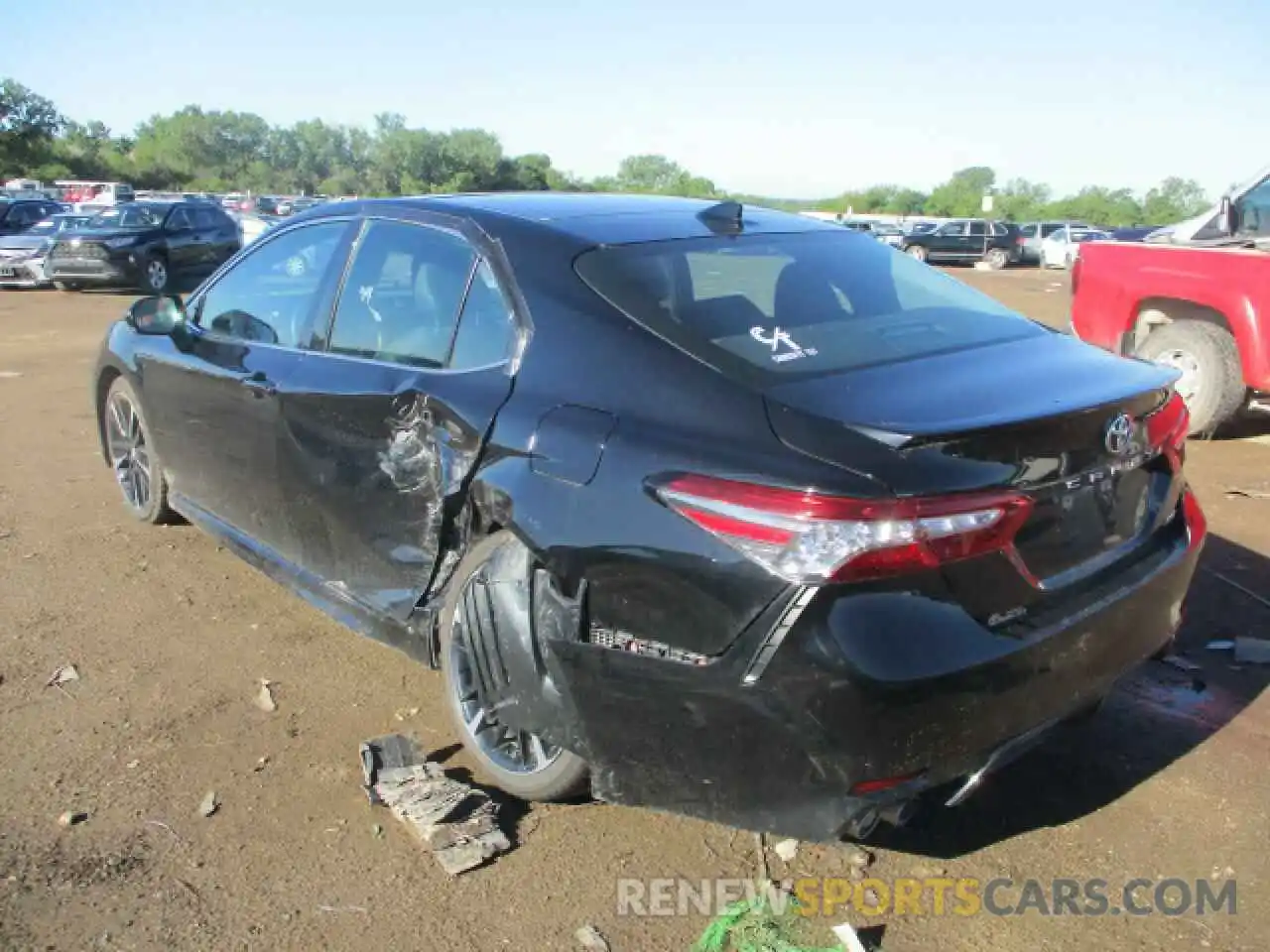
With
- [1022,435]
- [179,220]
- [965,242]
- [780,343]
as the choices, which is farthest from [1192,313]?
[965,242]

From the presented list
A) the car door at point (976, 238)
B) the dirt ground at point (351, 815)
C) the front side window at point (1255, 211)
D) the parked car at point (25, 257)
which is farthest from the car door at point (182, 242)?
Answer: the car door at point (976, 238)

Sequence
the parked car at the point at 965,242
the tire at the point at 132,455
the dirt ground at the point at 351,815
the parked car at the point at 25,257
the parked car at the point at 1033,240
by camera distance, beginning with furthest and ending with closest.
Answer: the parked car at the point at 1033,240, the parked car at the point at 965,242, the parked car at the point at 25,257, the tire at the point at 132,455, the dirt ground at the point at 351,815

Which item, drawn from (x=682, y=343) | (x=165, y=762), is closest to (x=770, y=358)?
(x=682, y=343)

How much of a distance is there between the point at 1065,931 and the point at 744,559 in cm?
123

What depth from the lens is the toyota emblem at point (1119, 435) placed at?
2688 mm

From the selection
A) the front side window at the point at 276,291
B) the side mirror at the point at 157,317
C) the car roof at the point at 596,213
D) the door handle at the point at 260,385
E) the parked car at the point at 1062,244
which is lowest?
the parked car at the point at 1062,244

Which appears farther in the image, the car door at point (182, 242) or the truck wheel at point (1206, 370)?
the car door at point (182, 242)

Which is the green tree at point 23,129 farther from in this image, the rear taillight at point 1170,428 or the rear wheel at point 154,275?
the rear taillight at point 1170,428

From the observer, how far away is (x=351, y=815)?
10.2 feet

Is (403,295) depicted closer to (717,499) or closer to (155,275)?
(717,499)

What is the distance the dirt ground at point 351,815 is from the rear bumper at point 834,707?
0.39 metres

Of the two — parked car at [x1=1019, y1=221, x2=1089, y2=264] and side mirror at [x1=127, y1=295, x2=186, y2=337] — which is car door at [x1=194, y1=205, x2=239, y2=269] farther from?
parked car at [x1=1019, y1=221, x2=1089, y2=264]

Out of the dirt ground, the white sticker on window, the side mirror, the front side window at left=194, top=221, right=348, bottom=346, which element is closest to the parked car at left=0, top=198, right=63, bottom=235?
the side mirror

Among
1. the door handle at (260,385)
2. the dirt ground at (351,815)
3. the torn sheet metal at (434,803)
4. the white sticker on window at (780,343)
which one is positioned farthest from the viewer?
the door handle at (260,385)
